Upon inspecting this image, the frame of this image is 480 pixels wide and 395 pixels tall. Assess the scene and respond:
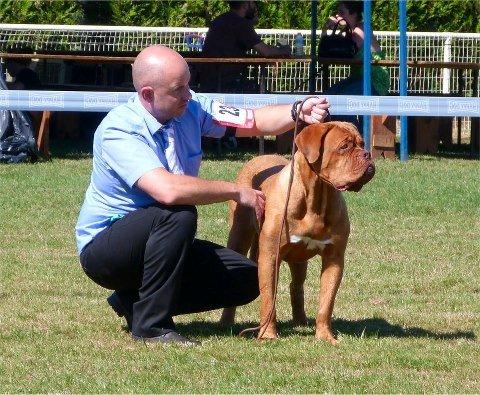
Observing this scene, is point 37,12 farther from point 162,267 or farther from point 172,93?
point 162,267

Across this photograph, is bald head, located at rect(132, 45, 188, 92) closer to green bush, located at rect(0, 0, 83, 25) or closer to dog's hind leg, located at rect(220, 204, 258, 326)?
dog's hind leg, located at rect(220, 204, 258, 326)

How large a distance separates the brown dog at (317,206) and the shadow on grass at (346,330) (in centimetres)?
28

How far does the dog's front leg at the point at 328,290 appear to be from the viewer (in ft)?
16.9

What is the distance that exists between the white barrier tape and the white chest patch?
9.47 feet

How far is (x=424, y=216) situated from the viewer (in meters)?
9.40

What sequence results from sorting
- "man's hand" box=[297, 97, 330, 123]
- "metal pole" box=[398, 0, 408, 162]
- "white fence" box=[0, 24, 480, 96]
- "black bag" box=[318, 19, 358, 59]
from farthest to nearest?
"white fence" box=[0, 24, 480, 96], "black bag" box=[318, 19, 358, 59], "metal pole" box=[398, 0, 408, 162], "man's hand" box=[297, 97, 330, 123]

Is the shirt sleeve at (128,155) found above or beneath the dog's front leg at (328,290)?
above

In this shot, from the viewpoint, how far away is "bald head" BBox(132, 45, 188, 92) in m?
4.98

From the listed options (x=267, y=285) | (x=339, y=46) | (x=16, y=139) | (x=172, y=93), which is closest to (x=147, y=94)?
(x=172, y=93)

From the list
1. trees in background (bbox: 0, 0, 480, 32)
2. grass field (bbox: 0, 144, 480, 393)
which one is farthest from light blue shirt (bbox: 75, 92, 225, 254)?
trees in background (bbox: 0, 0, 480, 32)

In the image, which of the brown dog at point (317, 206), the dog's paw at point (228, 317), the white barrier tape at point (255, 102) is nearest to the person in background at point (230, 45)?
the white barrier tape at point (255, 102)

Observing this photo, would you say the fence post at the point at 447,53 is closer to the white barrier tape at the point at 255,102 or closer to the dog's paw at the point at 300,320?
the white barrier tape at the point at 255,102

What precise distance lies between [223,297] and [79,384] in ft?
4.09

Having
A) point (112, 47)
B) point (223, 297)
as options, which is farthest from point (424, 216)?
point (112, 47)
